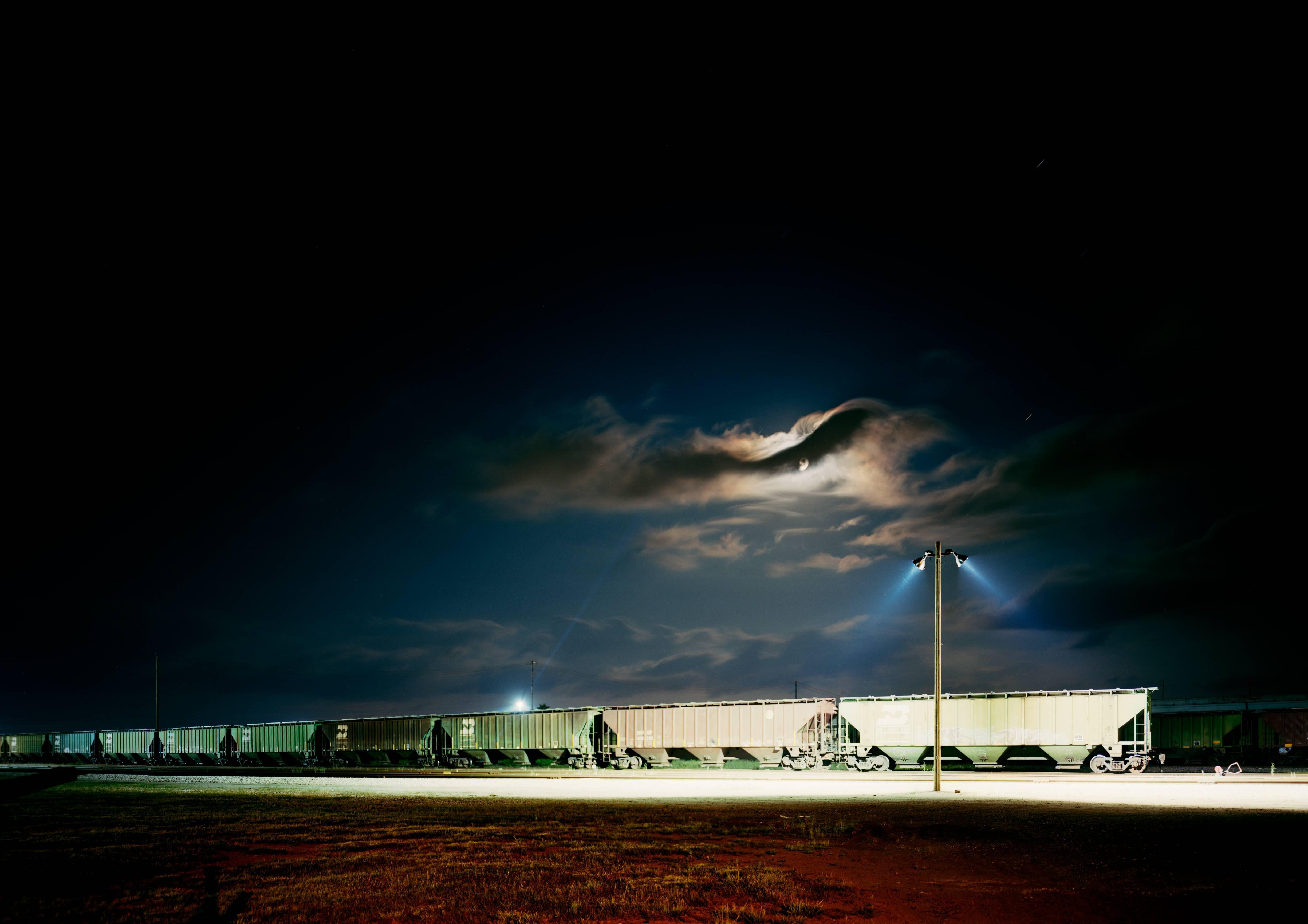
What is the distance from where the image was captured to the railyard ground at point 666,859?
985cm

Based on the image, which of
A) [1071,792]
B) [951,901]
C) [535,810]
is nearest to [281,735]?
[535,810]

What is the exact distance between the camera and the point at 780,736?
142 feet

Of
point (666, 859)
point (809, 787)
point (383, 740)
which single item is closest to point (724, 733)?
point (809, 787)

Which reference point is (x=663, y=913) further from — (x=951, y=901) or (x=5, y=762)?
(x=5, y=762)

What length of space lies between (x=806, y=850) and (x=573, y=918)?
18.6 ft

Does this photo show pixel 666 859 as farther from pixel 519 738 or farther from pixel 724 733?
pixel 519 738

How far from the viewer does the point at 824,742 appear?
140 ft

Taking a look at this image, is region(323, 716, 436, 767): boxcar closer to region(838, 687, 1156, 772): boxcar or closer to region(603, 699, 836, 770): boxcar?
region(603, 699, 836, 770): boxcar

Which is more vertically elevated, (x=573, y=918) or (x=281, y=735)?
(x=573, y=918)

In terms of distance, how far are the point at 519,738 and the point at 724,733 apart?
13236 mm

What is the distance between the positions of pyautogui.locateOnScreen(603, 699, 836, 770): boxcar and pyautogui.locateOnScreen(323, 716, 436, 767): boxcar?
1381 centimetres

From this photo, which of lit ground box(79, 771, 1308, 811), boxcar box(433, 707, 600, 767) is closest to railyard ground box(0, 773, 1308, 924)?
lit ground box(79, 771, 1308, 811)

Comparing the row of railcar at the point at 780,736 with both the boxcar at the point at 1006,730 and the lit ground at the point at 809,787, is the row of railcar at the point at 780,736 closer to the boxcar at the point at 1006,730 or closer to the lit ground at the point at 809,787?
the boxcar at the point at 1006,730

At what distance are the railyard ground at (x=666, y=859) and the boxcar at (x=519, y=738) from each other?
84.1 ft
